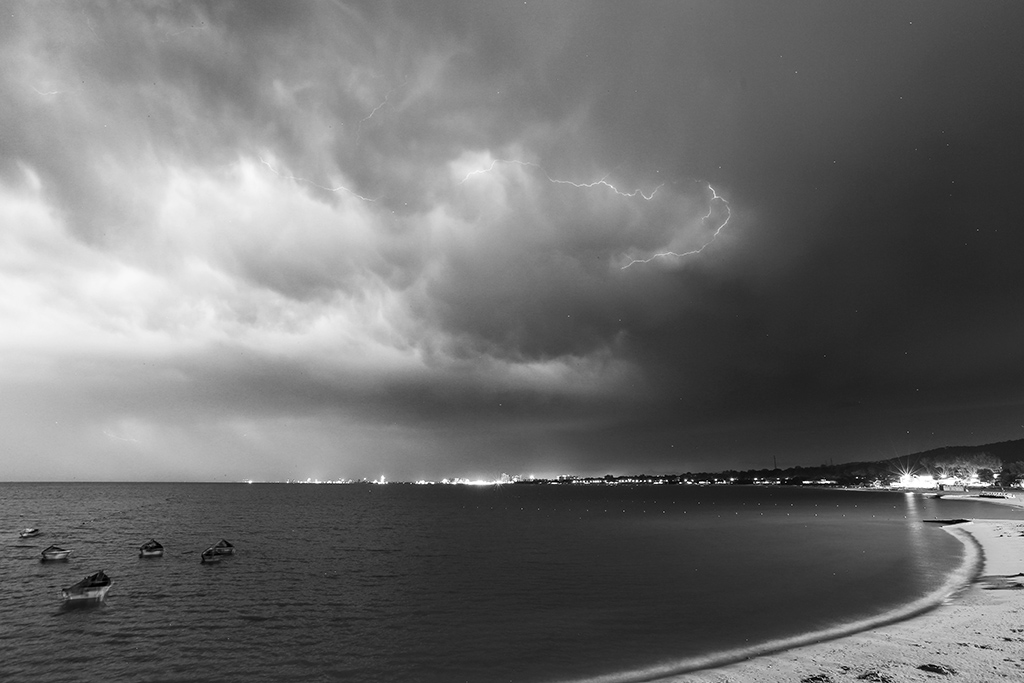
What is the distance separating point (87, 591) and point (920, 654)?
49.6 metres

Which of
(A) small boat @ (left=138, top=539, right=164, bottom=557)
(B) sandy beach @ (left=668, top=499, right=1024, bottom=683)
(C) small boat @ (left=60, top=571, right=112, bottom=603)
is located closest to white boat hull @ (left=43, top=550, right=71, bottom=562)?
(A) small boat @ (left=138, top=539, right=164, bottom=557)

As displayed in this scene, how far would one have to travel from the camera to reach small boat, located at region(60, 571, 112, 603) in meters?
37.5

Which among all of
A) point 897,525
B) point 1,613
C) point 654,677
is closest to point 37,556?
point 1,613

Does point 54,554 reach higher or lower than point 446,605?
higher

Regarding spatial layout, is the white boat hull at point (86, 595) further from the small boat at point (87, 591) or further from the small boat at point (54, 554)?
the small boat at point (54, 554)

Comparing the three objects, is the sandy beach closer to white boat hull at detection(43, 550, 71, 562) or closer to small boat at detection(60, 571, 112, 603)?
small boat at detection(60, 571, 112, 603)

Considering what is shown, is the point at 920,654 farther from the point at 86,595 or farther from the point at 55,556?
the point at 55,556

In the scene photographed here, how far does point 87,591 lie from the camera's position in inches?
1497

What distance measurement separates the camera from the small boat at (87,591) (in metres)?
37.5

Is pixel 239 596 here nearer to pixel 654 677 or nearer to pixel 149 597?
pixel 149 597

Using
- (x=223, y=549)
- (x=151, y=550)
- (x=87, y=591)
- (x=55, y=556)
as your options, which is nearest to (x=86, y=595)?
(x=87, y=591)

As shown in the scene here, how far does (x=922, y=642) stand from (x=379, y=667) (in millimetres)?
24592

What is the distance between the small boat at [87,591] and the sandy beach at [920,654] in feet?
131

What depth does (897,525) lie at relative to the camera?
88.9 meters
